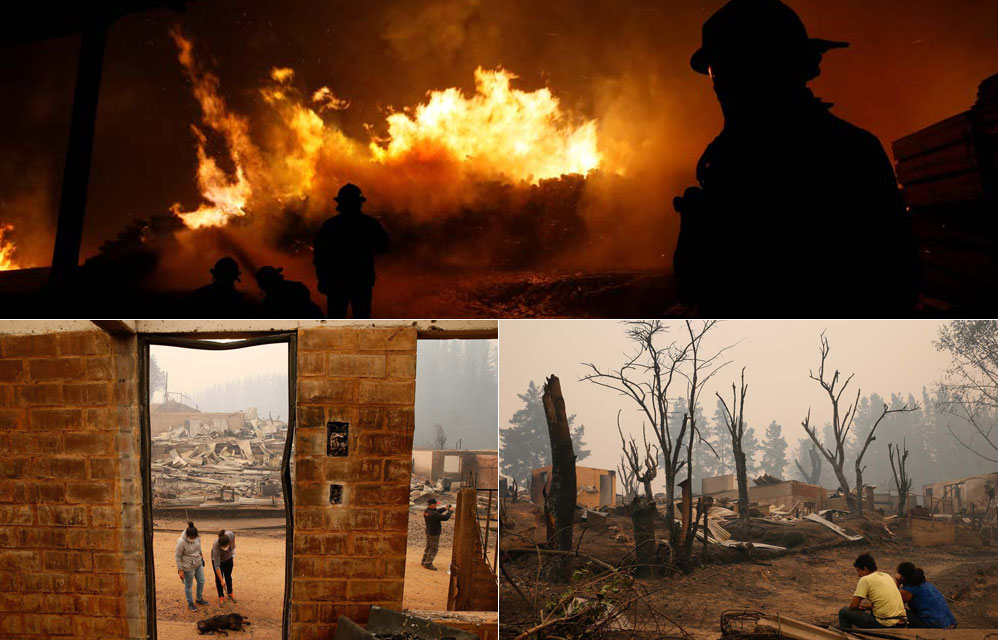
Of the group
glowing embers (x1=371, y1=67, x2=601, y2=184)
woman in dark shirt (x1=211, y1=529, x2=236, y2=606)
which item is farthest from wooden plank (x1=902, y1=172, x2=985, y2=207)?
woman in dark shirt (x1=211, y1=529, x2=236, y2=606)

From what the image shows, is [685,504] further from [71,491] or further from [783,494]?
[71,491]

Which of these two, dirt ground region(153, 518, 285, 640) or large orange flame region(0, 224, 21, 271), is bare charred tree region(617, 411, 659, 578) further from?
large orange flame region(0, 224, 21, 271)

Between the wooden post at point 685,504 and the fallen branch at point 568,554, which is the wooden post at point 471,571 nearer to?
the fallen branch at point 568,554

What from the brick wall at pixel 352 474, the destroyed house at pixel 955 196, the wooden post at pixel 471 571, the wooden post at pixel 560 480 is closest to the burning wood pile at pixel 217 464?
the brick wall at pixel 352 474

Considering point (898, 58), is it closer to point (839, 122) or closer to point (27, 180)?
point (839, 122)

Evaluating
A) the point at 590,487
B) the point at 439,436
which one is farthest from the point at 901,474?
the point at 439,436

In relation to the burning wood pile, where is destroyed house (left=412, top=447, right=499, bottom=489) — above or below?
below
